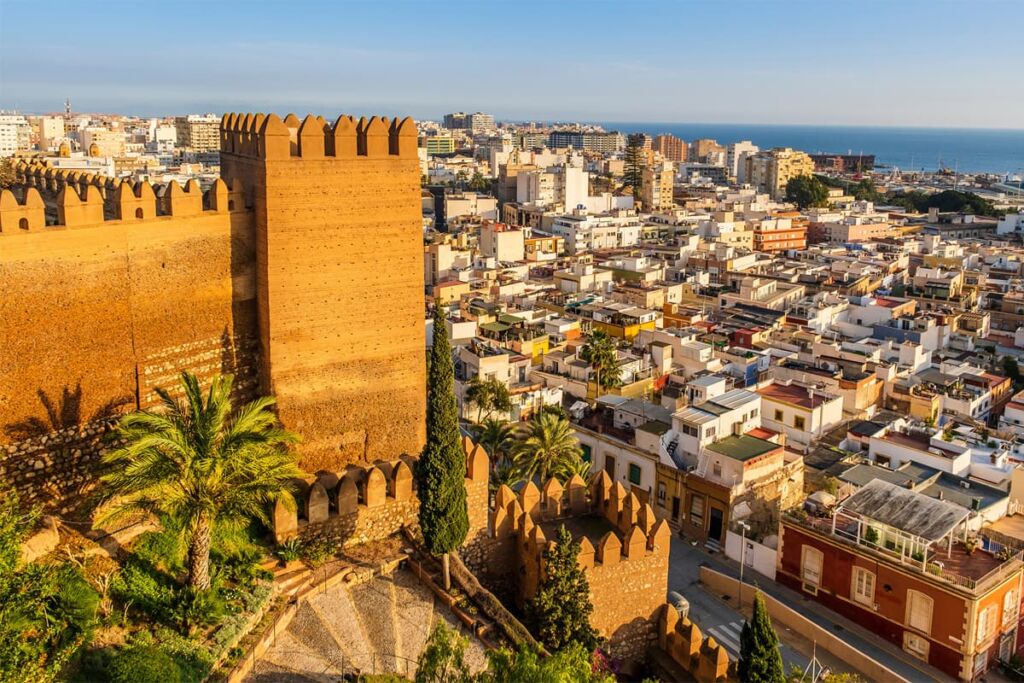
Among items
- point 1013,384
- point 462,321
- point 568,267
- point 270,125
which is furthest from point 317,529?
point 568,267

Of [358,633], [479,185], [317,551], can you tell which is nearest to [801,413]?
[317,551]

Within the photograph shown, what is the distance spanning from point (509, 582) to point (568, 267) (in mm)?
45522

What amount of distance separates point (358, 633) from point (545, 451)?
1042 centimetres

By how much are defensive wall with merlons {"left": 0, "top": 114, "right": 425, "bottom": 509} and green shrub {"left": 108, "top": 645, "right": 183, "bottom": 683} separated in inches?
125

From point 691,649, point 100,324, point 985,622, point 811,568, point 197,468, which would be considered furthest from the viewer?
point 811,568

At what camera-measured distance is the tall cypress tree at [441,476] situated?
15.0m

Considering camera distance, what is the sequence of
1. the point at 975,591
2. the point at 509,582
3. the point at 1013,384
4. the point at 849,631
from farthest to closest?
the point at 1013,384 < the point at 849,631 < the point at 975,591 < the point at 509,582

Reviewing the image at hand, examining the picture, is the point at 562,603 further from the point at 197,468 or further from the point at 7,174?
the point at 7,174

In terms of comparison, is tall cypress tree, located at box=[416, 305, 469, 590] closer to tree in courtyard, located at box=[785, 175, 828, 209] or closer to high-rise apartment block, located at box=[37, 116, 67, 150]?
tree in courtyard, located at box=[785, 175, 828, 209]

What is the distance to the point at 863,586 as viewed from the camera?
830 inches

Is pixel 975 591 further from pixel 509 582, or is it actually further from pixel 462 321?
pixel 462 321

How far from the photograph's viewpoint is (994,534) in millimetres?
21828

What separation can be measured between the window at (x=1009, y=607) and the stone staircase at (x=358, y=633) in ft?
42.8

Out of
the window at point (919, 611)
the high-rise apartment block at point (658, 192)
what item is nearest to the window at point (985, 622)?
the window at point (919, 611)
